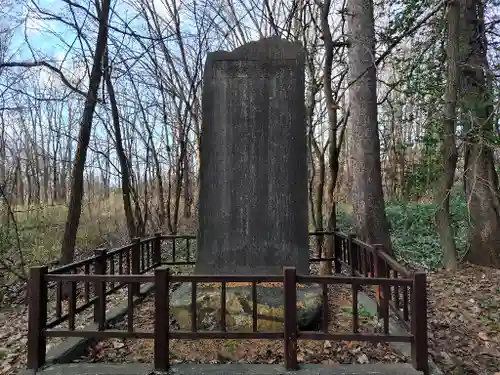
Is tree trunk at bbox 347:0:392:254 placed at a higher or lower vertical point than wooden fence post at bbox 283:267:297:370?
higher

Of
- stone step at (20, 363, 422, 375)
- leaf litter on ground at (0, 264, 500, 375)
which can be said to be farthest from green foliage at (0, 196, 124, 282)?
stone step at (20, 363, 422, 375)

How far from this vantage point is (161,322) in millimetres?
3348

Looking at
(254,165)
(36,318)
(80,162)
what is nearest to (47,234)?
(80,162)

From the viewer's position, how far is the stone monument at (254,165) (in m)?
4.83

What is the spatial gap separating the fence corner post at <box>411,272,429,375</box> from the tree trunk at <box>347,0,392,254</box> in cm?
334

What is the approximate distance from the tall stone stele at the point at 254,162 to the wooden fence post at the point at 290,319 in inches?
56.0

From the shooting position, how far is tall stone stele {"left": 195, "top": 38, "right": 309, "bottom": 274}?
15.9 ft

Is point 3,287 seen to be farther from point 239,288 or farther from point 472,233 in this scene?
point 472,233

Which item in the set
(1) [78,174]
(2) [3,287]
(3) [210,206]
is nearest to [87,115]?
(1) [78,174]

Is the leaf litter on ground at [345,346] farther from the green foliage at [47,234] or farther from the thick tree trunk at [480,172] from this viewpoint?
the green foliage at [47,234]

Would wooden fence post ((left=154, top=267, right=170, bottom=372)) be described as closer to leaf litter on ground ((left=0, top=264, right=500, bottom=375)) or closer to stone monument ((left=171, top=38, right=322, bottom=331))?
leaf litter on ground ((left=0, top=264, right=500, bottom=375))

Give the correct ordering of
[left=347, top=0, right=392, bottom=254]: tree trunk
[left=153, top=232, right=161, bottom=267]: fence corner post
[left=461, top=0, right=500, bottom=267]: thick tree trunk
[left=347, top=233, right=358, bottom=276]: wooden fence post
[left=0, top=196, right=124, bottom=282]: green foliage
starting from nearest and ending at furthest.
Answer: [left=347, top=233, right=358, bottom=276]: wooden fence post → [left=153, top=232, right=161, bottom=267]: fence corner post → [left=347, top=0, right=392, bottom=254]: tree trunk → [left=461, top=0, right=500, bottom=267]: thick tree trunk → [left=0, top=196, right=124, bottom=282]: green foliage

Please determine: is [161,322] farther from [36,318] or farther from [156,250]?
[156,250]

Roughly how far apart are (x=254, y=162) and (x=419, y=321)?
2520mm
